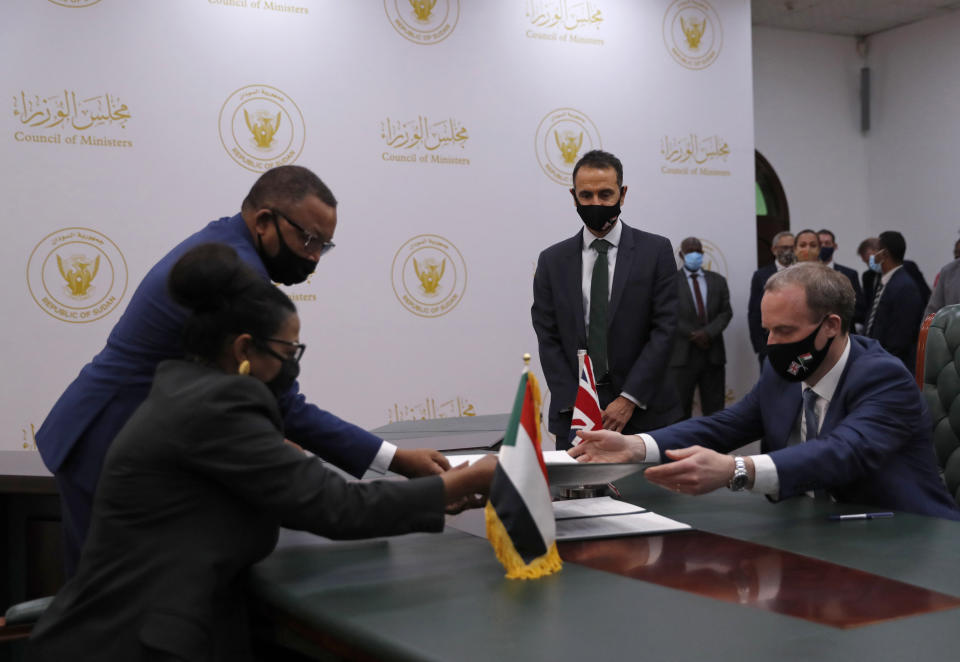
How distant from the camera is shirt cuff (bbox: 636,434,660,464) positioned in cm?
225

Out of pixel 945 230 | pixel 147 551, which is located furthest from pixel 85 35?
pixel 945 230

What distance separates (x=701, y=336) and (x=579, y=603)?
17.6ft

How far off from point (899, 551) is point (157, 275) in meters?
1.48

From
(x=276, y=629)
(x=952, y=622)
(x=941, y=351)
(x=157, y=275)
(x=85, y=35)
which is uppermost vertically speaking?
(x=85, y=35)

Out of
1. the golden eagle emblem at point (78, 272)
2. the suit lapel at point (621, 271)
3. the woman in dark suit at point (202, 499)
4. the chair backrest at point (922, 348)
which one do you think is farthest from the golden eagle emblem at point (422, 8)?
the woman in dark suit at point (202, 499)

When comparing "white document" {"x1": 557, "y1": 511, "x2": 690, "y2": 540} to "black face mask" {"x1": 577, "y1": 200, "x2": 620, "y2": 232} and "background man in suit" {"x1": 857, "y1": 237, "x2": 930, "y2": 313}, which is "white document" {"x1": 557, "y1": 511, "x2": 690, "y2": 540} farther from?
"background man in suit" {"x1": 857, "y1": 237, "x2": 930, "y2": 313}

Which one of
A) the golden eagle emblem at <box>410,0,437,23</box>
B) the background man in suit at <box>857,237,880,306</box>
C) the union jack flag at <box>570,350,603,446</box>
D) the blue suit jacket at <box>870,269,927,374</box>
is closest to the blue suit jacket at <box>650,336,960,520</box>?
the union jack flag at <box>570,350,603,446</box>

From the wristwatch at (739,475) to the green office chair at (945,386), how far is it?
2.32 ft

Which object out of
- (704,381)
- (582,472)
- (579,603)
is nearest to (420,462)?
(582,472)

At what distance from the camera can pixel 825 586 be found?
1.37m

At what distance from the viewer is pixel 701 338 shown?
255 inches

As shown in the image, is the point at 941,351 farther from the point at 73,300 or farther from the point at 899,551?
the point at 73,300

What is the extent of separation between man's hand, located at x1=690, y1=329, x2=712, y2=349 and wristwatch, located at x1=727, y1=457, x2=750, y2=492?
4.67 metres

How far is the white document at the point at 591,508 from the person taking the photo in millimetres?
1911
